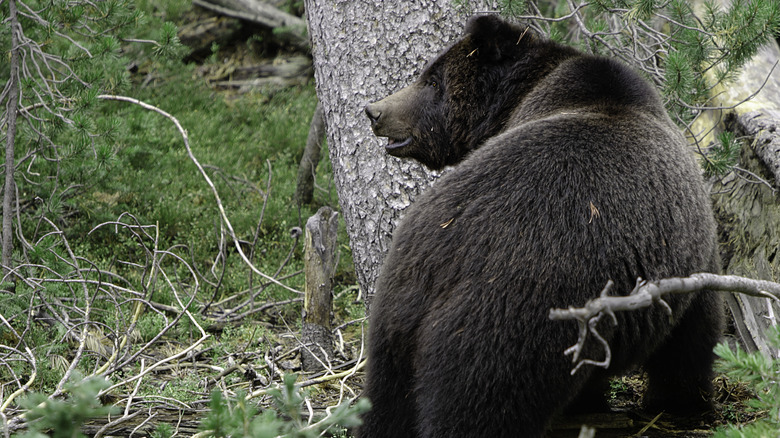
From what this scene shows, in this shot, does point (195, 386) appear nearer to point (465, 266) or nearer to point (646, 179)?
point (465, 266)

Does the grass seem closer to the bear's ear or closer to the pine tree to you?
the pine tree

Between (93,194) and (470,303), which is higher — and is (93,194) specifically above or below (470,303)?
below

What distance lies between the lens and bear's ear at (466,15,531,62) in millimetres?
3473

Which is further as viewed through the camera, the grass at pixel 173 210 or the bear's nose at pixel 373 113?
the grass at pixel 173 210

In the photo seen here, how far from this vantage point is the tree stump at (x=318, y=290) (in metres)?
4.28

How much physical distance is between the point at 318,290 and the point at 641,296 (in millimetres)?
2912

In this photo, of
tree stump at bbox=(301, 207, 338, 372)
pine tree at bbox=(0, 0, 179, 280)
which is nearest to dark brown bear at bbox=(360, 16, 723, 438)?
tree stump at bbox=(301, 207, 338, 372)

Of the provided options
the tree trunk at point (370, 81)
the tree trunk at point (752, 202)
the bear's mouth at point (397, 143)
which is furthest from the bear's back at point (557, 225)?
the tree trunk at point (752, 202)

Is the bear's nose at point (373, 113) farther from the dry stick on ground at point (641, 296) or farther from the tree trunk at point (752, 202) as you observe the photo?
the tree trunk at point (752, 202)

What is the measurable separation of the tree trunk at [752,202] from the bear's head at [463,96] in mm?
1493

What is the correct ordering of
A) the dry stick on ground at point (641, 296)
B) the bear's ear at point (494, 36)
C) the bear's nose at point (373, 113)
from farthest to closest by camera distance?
1. the bear's nose at point (373, 113)
2. the bear's ear at point (494, 36)
3. the dry stick on ground at point (641, 296)

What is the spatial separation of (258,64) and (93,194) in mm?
4399

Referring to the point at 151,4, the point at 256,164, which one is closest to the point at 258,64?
the point at 151,4

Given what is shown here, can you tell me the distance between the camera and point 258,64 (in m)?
10.0
